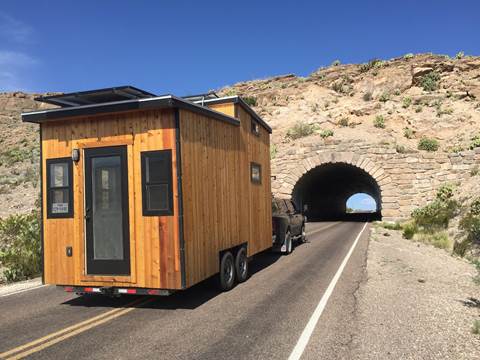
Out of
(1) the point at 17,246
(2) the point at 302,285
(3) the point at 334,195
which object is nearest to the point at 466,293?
(2) the point at 302,285

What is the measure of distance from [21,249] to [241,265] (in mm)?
7320

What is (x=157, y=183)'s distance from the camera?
7.50 meters

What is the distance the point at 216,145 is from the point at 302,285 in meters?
3.87

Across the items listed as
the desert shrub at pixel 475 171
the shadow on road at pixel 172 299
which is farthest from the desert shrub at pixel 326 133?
the shadow on road at pixel 172 299

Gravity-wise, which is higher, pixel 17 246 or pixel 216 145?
pixel 216 145

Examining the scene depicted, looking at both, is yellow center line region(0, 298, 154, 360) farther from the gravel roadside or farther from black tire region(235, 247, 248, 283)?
the gravel roadside

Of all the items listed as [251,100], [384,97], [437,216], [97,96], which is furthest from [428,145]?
[97,96]

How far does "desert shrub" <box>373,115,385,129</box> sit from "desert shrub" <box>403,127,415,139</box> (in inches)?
78.2

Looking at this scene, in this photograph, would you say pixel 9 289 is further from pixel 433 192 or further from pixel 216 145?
pixel 433 192

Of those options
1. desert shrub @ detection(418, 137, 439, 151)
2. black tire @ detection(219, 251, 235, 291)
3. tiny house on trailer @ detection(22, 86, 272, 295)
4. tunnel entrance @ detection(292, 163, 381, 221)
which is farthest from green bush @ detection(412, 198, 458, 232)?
tiny house on trailer @ detection(22, 86, 272, 295)

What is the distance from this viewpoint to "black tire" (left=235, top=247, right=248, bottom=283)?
997 cm

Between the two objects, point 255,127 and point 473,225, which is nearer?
point 255,127

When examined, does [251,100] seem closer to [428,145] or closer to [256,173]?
[428,145]

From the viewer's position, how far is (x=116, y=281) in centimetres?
770
